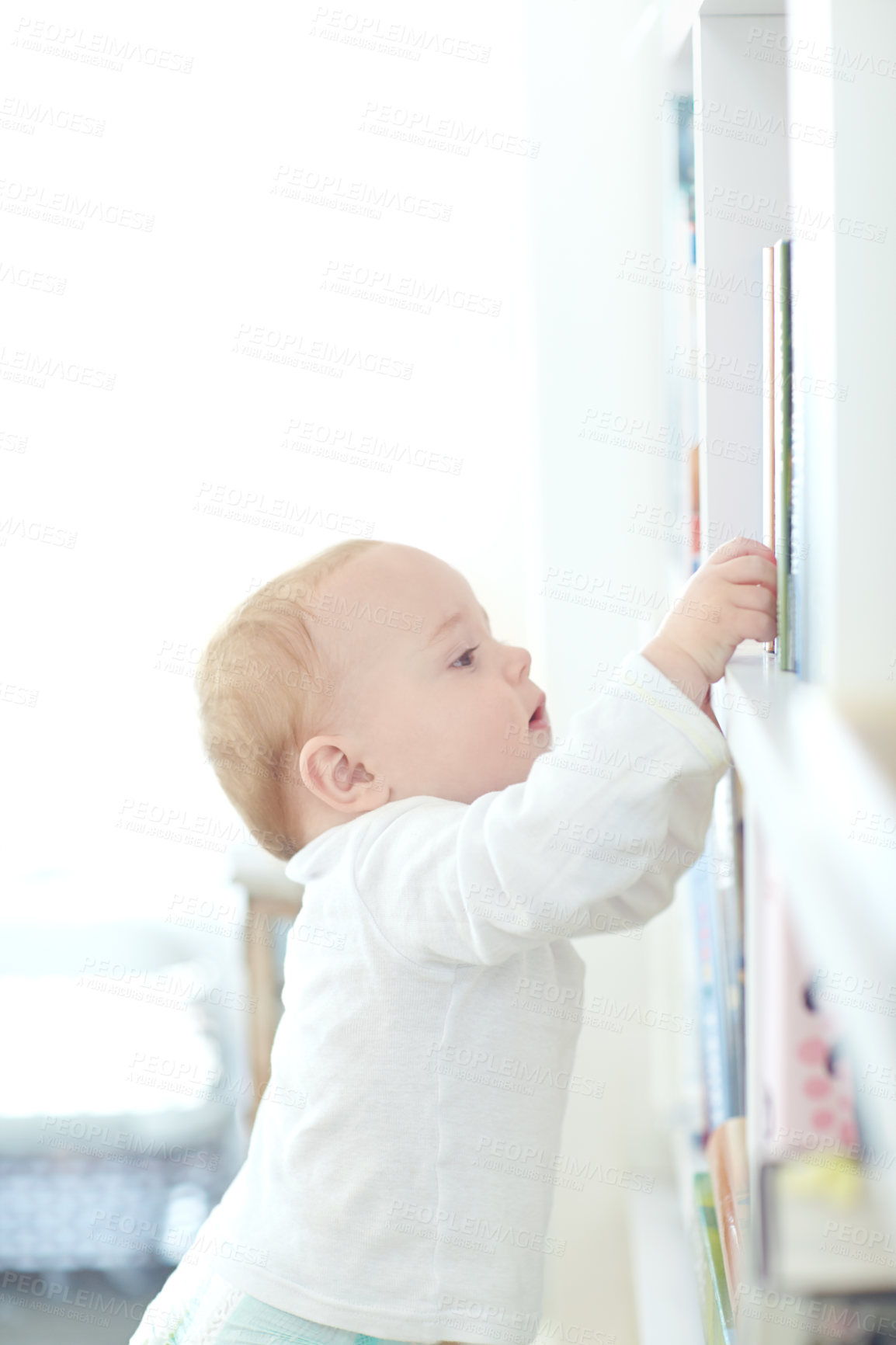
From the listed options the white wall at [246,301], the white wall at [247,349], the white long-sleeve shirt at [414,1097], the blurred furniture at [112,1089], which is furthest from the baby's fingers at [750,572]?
the blurred furniture at [112,1089]

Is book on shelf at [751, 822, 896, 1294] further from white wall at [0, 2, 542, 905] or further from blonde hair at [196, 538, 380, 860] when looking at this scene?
white wall at [0, 2, 542, 905]

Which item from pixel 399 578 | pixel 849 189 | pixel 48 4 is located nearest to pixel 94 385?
pixel 48 4

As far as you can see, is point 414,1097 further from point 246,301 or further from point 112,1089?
point 112,1089

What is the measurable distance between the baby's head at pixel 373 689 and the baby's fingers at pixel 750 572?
0.21 metres

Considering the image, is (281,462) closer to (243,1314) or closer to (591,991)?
(591,991)

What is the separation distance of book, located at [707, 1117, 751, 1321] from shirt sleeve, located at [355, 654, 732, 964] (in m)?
0.24

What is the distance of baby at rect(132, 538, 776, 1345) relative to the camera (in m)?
0.82

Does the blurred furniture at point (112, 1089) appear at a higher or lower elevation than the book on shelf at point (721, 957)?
lower

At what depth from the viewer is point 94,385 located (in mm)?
1786

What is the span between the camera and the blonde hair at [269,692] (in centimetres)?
91

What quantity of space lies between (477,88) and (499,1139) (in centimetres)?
139

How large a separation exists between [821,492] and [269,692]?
17.5 inches

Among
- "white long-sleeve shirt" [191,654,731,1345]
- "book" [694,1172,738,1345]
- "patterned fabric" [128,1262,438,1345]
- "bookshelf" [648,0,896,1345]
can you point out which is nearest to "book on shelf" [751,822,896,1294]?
"bookshelf" [648,0,896,1345]

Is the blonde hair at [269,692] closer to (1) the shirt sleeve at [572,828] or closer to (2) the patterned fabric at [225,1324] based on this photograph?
(1) the shirt sleeve at [572,828]
